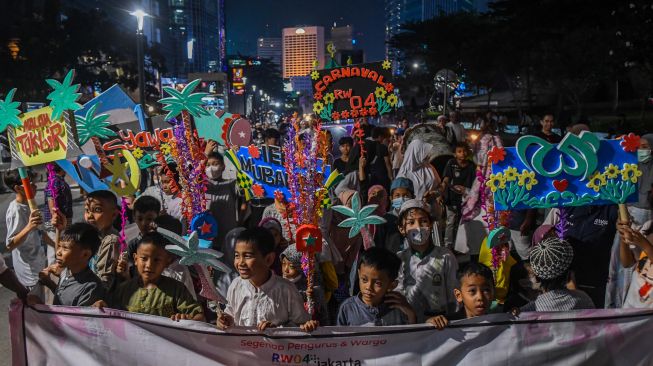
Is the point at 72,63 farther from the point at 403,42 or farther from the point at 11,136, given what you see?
the point at 403,42

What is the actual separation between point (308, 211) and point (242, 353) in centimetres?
178

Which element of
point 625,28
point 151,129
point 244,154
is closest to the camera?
point 244,154

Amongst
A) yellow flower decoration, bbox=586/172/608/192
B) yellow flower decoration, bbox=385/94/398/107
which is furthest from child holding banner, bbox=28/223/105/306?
yellow flower decoration, bbox=385/94/398/107

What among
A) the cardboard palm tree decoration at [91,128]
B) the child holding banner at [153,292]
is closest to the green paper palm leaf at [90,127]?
the cardboard palm tree decoration at [91,128]

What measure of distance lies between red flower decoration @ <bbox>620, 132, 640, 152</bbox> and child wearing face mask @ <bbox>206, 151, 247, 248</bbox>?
402 centimetres

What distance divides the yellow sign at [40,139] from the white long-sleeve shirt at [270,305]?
220 cm

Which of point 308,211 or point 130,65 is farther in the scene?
point 130,65

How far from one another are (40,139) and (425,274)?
3.29 m

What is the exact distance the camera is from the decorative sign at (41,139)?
16.1 ft

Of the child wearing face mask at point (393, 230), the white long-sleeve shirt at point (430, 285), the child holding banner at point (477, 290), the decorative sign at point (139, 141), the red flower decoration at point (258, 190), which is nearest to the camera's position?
the child holding banner at point (477, 290)

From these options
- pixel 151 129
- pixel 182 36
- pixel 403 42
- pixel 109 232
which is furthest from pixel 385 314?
pixel 182 36

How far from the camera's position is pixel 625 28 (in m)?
24.1

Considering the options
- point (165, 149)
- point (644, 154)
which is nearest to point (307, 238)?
point (165, 149)

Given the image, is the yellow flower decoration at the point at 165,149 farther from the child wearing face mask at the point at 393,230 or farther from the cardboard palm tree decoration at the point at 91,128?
the child wearing face mask at the point at 393,230
